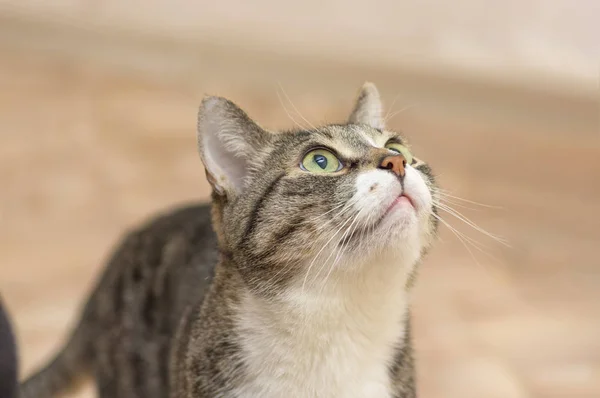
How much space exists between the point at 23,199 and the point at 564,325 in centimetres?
184

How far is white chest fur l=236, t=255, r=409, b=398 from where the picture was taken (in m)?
1.17

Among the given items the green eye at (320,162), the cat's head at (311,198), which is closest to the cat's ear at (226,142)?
the cat's head at (311,198)

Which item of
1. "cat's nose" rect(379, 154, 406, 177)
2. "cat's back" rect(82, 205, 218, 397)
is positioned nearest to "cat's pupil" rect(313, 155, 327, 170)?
"cat's nose" rect(379, 154, 406, 177)

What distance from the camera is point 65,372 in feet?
5.56

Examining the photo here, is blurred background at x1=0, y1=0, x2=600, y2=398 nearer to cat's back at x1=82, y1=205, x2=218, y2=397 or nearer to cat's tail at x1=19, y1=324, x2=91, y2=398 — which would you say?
cat's tail at x1=19, y1=324, x2=91, y2=398

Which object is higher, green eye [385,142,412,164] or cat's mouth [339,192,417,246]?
green eye [385,142,412,164]

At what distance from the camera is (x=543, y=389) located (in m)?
2.02

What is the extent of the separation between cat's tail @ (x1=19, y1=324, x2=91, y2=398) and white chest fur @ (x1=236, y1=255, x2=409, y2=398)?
24.0 inches

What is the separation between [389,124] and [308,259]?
1.69 meters

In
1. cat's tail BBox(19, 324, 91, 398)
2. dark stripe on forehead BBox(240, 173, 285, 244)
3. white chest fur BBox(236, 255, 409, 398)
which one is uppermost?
dark stripe on forehead BBox(240, 173, 285, 244)

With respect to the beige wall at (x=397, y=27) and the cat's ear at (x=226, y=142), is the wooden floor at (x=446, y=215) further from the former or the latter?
the cat's ear at (x=226, y=142)

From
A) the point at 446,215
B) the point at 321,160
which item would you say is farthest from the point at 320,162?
the point at 446,215

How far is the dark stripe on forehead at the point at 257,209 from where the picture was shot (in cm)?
121

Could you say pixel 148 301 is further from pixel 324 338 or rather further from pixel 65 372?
pixel 324 338
